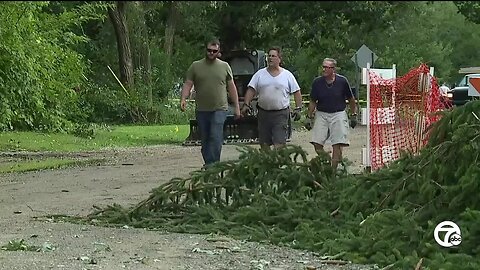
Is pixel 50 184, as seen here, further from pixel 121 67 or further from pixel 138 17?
pixel 138 17

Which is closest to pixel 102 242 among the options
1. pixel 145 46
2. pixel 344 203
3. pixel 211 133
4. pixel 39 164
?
pixel 344 203

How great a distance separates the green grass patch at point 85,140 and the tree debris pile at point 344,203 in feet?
44.8

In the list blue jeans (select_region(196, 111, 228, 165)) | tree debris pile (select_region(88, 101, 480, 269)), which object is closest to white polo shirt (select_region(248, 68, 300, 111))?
blue jeans (select_region(196, 111, 228, 165))

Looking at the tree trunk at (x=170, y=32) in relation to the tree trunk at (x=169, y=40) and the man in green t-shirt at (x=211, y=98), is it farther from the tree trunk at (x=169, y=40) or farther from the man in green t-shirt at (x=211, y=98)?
the man in green t-shirt at (x=211, y=98)

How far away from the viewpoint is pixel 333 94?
1316 centimetres

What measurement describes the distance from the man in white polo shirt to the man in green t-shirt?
0.48m

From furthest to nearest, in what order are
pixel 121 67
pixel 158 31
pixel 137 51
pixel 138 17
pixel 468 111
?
pixel 158 31, pixel 137 51, pixel 138 17, pixel 121 67, pixel 468 111

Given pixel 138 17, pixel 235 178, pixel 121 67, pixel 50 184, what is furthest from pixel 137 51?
pixel 235 178

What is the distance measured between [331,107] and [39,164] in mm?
7489

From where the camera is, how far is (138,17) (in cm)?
4216

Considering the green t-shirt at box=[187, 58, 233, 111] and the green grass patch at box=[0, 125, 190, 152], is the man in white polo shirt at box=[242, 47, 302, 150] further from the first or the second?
the green grass patch at box=[0, 125, 190, 152]

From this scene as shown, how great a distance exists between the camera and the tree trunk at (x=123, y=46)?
119 feet

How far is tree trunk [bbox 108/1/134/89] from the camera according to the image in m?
36.4

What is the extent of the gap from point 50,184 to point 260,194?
5540 mm
